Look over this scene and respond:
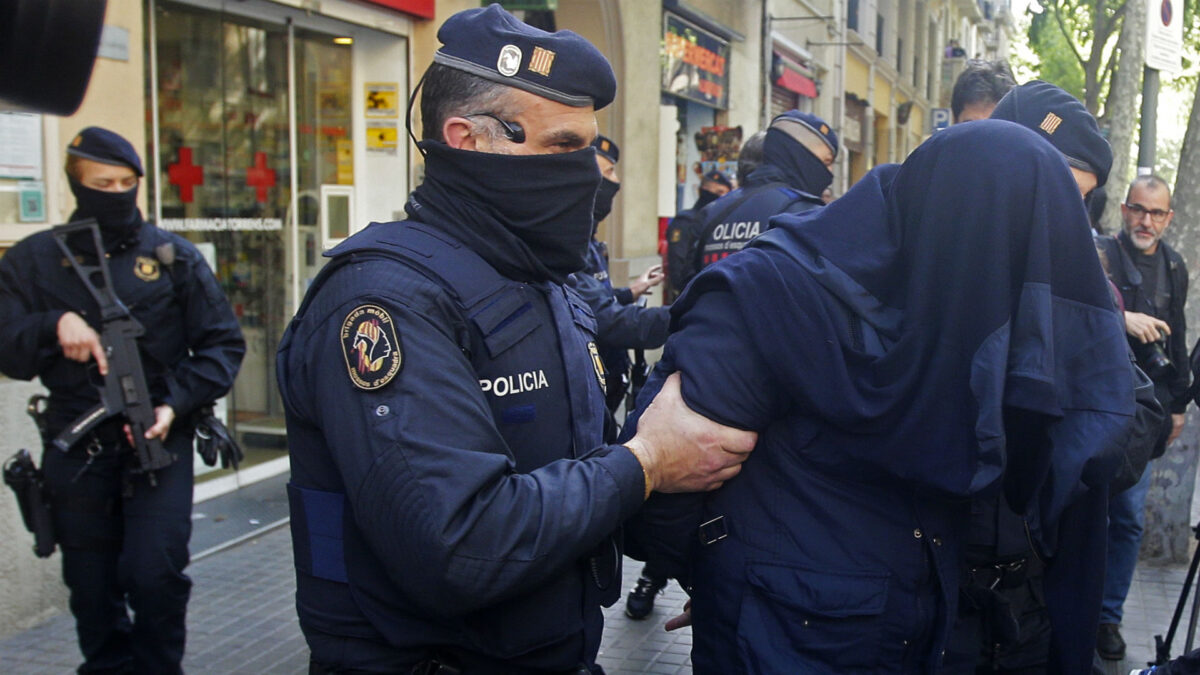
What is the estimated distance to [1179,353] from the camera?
515cm

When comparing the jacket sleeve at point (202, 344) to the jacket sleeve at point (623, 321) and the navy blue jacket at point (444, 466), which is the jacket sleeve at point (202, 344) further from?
the navy blue jacket at point (444, 466)

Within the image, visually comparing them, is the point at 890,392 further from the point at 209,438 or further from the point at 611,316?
the point at 611,316

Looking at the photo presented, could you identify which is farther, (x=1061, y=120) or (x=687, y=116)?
(x=687, y=116)

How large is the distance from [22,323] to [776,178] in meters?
3.35

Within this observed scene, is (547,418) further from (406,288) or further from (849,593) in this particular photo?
(849,593)

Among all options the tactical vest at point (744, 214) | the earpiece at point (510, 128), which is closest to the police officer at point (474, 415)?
the earpiece at point (510, 128)

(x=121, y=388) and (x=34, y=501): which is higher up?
(x=121, y=388)

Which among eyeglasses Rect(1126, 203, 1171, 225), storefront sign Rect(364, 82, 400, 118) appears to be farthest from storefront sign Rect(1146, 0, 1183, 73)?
storefront sign Rect(364, 82, 400, 118)

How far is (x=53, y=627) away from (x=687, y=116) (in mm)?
10744

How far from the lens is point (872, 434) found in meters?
1.94

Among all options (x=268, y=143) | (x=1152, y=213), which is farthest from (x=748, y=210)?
(x=268, y=143)

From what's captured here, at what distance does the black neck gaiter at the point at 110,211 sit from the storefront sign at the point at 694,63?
8.87 m

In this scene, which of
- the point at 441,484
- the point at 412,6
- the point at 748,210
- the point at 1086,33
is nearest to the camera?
the point at 441,484

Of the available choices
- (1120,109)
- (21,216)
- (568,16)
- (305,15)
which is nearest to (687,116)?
(568,16)
